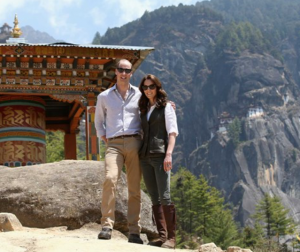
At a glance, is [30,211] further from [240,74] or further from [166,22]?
[166,22]

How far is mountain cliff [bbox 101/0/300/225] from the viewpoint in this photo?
4663 inches

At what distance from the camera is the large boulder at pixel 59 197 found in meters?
8.20

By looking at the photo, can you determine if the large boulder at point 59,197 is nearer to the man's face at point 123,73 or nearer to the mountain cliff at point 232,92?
the man's face at point 123,73

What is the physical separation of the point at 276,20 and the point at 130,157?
186 m

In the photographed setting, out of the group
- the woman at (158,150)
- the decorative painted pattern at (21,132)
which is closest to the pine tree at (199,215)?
the decorative painted pattern at (21,132)

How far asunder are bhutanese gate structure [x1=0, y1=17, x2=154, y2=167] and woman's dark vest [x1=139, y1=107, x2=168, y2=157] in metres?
9.13

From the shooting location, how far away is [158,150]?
620 cm

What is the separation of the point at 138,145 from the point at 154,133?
22 centimetres

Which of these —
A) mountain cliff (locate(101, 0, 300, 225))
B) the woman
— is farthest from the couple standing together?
mountain cliff (locate(101, 0, 300, 225))

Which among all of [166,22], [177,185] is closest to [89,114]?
[177,185]

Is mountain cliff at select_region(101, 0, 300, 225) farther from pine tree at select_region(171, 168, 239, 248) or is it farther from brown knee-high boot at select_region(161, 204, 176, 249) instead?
brown knee-high boot at select_region(161, 204, 176, 249)

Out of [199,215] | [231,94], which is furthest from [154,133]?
[231,94]

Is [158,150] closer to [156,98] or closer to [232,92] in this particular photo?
[156,98]

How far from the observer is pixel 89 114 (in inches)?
619
